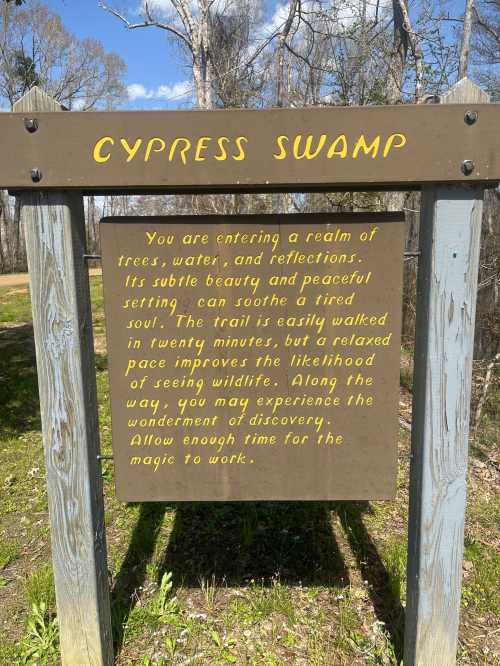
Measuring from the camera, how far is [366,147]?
6.09ft

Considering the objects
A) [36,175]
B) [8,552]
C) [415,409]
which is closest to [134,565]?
[8,552]

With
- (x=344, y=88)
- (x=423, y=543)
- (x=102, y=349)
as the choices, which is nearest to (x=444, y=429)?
(x=423, y=543)

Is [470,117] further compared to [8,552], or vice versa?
[8,552]

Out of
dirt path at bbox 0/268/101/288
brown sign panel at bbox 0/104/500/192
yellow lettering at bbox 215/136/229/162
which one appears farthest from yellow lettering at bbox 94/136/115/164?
dirt path at bbox 0/268/101/288

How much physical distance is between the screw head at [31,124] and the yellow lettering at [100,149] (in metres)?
0.23

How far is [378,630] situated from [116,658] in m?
1.31

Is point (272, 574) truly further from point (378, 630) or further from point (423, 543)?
point (423, 543)

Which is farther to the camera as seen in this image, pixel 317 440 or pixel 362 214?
pixel 317 440

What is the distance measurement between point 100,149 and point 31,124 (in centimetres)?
26

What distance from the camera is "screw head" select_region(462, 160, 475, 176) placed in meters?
1.84

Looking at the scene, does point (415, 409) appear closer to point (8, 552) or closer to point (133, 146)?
point (133, 146)

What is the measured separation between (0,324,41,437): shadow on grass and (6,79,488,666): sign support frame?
141 inches

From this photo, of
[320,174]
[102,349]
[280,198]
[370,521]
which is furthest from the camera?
[280,198]

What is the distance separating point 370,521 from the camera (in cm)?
358
